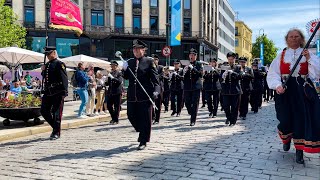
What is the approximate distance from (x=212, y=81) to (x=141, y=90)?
6.95m

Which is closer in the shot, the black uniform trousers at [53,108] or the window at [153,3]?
the black uniform trousers at [53,108]

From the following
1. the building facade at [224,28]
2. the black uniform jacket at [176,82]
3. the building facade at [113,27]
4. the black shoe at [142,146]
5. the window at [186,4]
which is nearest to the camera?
the black shoe at [142,146]

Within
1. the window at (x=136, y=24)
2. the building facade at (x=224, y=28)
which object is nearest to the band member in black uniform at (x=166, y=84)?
the window at (x=136, y=24)

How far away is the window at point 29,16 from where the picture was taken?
43.4 meters

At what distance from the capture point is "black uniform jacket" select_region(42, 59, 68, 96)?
8125 mm

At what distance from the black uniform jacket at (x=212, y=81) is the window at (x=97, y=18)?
34.3 m

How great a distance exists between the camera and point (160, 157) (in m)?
5.95

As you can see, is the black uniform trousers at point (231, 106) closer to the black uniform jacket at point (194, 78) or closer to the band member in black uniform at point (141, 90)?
the black uniform jacket at point (194, 78)

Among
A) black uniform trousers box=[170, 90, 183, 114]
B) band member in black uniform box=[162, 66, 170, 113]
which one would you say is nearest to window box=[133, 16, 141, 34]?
band member in black uniform box=[162, 66, 170, 113]

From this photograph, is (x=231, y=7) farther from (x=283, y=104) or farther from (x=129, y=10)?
(x=283, y=104)

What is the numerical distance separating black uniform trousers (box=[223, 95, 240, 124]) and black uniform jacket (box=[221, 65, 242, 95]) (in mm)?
145

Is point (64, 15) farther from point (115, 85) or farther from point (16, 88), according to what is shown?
point (16, 88)

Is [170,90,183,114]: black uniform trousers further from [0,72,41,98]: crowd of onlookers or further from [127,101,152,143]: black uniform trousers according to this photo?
[127,101,152,143]: black uniform trousers

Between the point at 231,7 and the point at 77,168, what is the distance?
88085 millimetres
